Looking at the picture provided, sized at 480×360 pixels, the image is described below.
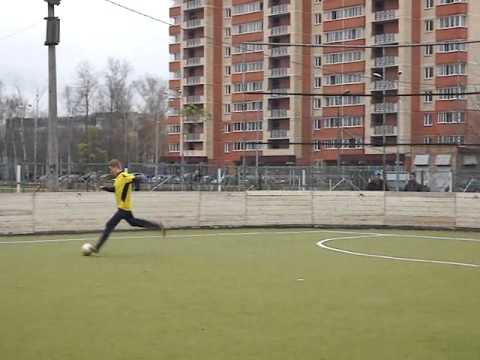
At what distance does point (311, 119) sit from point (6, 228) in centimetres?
7287

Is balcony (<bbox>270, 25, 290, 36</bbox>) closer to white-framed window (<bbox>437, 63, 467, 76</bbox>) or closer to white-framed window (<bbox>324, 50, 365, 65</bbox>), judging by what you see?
white-framed window (<bbox>324, 50, 365, 65</bbox>)

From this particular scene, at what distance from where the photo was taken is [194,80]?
3999 inches

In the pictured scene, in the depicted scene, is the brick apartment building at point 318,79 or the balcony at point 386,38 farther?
the balcony at point 386,38

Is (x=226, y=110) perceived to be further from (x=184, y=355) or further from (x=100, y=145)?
(x=184, y=355)

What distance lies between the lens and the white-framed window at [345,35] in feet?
281

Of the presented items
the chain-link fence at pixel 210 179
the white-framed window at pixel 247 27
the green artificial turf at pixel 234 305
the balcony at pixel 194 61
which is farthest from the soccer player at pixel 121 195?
the balcony at pixel 194 61

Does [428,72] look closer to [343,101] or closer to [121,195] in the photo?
[343,101]

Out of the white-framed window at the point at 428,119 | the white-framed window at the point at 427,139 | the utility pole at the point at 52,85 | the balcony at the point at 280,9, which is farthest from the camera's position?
the balcony at the point at 280,9

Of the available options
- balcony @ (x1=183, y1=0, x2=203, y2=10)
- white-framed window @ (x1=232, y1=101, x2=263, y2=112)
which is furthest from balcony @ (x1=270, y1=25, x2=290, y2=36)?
balcony @ (x1=183, y1=0, x2=203, y2=10)

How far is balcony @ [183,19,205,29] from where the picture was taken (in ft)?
324

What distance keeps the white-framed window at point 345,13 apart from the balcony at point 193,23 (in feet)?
61.6

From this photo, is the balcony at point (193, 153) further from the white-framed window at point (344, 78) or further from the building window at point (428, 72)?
the building window at point (428, 72)

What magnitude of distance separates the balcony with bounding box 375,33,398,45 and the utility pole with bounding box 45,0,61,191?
203ft

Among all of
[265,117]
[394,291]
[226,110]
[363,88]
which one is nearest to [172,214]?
[394,291]
